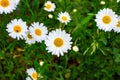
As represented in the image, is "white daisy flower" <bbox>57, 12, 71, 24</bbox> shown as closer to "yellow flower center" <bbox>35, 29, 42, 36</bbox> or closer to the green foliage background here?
the green foliage background

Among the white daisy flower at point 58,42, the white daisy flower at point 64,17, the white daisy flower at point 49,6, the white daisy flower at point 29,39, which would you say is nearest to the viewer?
the white daisy flower at point 58,42

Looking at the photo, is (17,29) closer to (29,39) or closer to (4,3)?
(29,39)

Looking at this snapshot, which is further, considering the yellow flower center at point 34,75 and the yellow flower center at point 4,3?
the yellow flower center at point 4,3

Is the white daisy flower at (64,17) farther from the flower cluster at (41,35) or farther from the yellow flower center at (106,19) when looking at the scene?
the yellow flower center at (106,19)

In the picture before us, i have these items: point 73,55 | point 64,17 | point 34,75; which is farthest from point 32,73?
point 64,17

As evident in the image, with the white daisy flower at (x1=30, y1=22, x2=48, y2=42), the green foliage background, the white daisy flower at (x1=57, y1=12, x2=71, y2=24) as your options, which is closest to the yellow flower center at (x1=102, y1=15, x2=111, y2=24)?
the green foliage background

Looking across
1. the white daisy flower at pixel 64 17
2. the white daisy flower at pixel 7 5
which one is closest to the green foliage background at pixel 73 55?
the white daisy flower at pixel 64 17
